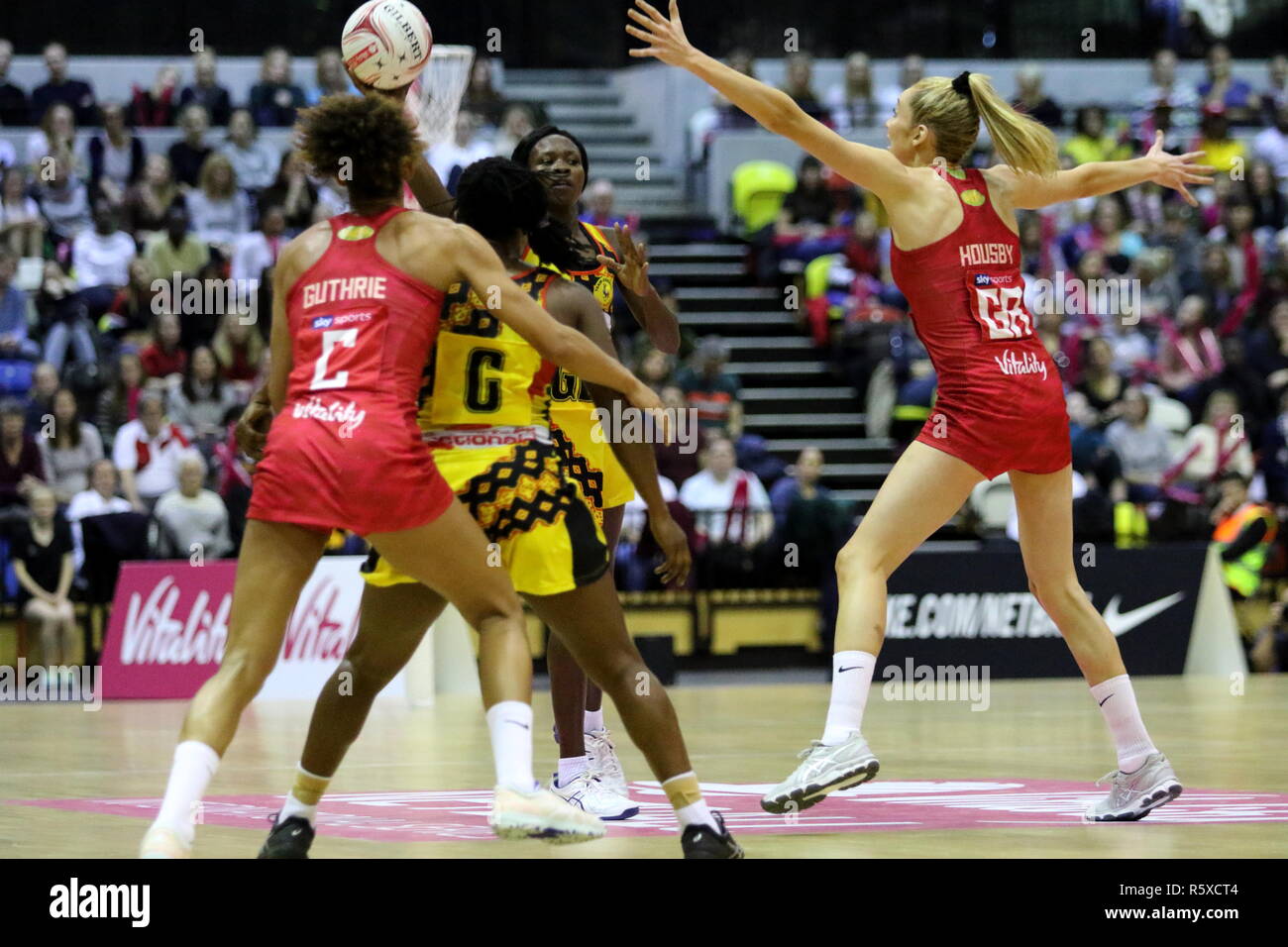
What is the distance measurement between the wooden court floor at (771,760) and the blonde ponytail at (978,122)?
2.25m

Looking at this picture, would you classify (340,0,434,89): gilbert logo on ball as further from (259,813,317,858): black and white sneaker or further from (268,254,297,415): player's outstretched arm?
(259,813,317,858): black and white sneaker

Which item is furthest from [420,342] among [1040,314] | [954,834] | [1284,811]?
[1040,314]

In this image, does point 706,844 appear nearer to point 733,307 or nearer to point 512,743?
point 512,743

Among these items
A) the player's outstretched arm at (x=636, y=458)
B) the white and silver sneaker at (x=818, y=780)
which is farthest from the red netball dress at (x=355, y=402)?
the white and silver sneaker at (x=818, y=780)

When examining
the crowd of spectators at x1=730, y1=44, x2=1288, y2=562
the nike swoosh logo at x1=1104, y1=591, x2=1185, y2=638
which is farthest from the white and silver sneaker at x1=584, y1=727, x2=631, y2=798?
the crowd of spectators at x1=730, y1=44, x2=1288, y2=562

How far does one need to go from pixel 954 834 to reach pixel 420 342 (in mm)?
2364

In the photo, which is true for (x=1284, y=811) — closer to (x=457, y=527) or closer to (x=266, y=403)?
(x=457, y=527)

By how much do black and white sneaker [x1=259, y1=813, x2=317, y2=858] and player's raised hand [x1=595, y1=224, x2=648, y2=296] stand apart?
76.2 inches

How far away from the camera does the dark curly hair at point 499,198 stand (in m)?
5.56

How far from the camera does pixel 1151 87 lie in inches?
875

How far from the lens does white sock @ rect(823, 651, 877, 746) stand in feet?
20.0

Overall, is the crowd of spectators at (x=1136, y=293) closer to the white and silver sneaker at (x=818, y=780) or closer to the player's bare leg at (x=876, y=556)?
the player's bare leg at (x=876, y=556)

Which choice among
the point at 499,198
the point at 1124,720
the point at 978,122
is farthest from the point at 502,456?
the point at 1124,720

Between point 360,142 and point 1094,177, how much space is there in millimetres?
3034
